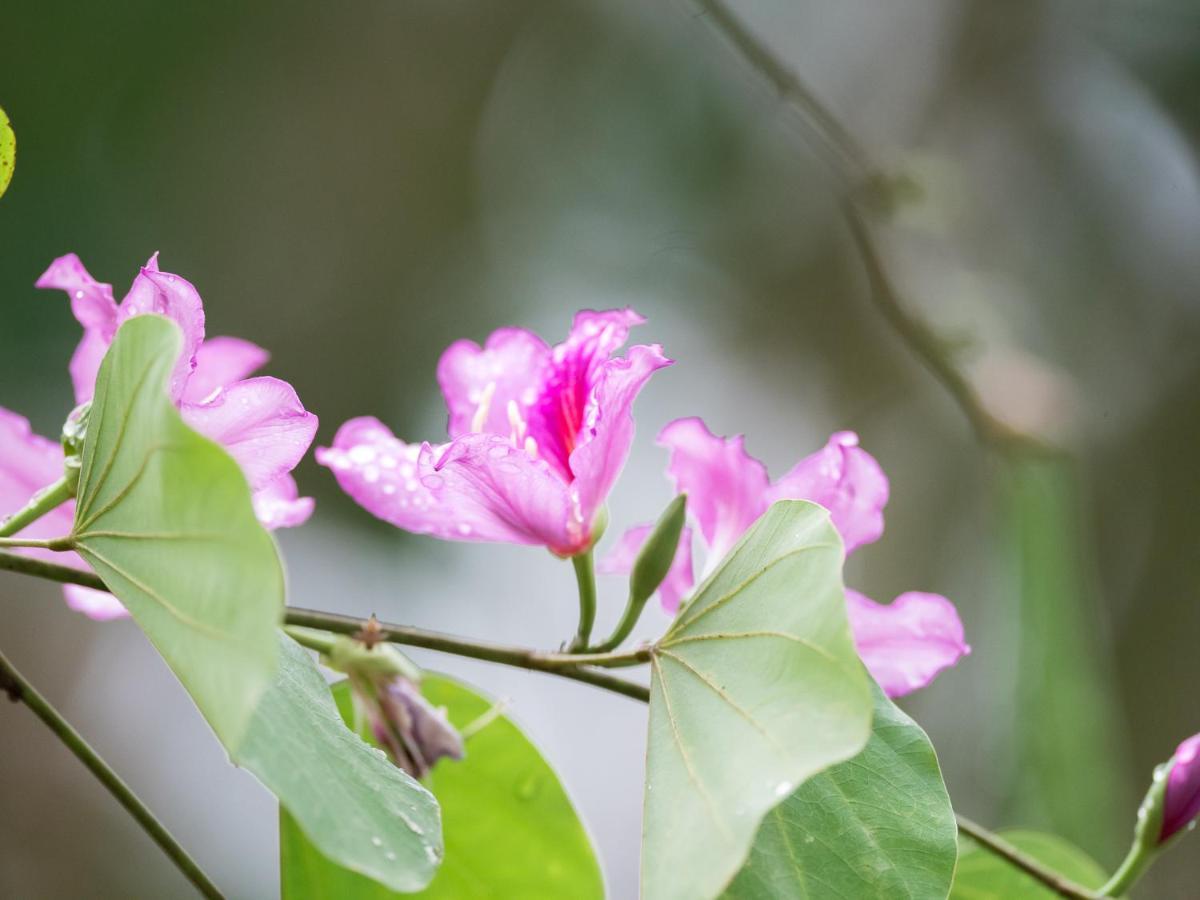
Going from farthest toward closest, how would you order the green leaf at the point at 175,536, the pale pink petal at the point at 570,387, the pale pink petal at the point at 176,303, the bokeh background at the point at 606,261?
1. the bokeh background at the point at 606,261
2. the pale pink petal at the point at 570,387
3. the pale pink petal at the point at 176,303
4. the green leaf at the point at 175,536

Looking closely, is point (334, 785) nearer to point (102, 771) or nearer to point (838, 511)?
point (102, 771)

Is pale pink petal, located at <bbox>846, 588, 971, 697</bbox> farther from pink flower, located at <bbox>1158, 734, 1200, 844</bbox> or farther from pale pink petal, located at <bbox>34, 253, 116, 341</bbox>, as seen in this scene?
pale pink petal, located at <bbox>34, 253, 116, 341</bbox>

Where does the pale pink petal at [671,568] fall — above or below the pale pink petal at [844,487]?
below

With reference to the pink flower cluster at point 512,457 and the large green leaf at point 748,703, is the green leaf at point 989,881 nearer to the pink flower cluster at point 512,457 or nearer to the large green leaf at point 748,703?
the pink flower cluster at point 512,457

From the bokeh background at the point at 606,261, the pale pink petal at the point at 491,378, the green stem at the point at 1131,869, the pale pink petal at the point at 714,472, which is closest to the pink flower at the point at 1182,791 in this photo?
the green stem at the point at 1131,869

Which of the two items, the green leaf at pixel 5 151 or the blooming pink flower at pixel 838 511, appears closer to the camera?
the green leaf at pixel 5 151

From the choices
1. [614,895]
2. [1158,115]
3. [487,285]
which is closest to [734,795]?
[614,895]
